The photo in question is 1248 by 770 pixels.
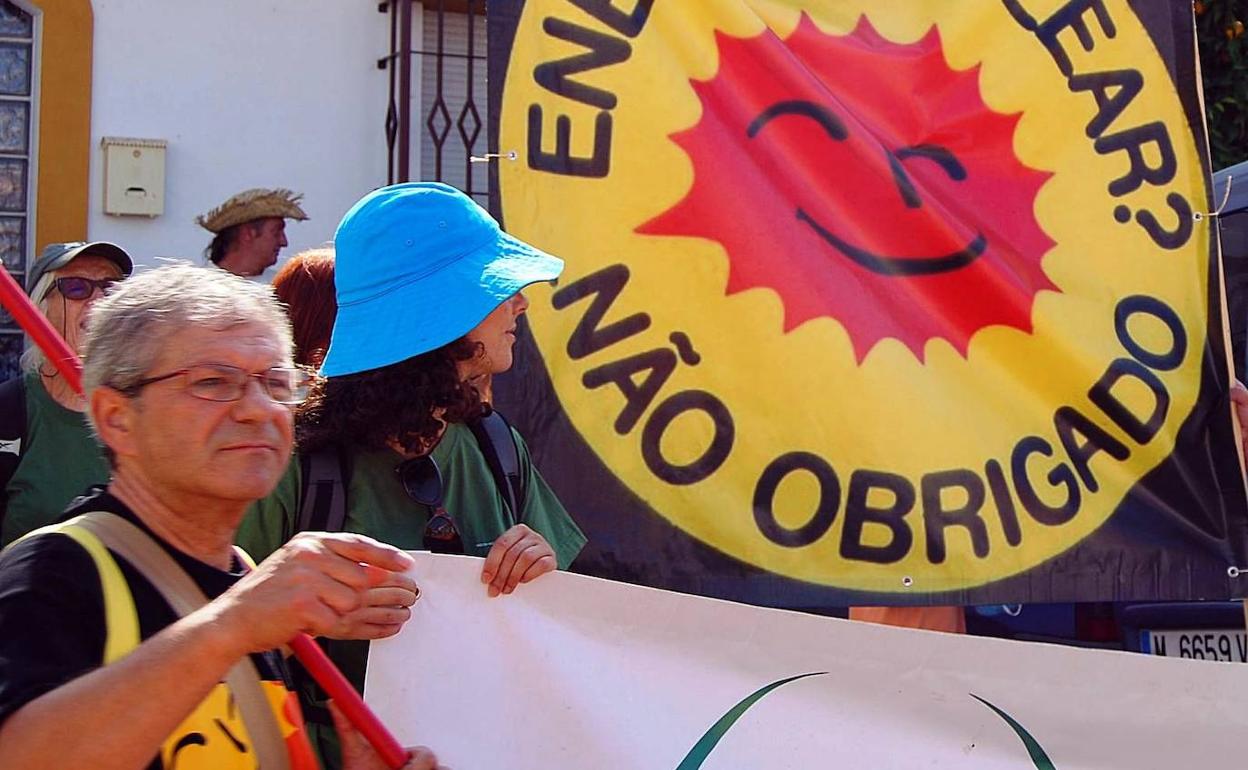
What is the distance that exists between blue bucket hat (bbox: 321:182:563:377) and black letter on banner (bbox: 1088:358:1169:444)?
1.43 m

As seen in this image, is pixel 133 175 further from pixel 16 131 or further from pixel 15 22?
pixel 15 22

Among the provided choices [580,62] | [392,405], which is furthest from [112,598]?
[580,62]

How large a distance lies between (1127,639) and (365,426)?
247cm

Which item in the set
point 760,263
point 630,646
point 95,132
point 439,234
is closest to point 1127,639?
point 760,263

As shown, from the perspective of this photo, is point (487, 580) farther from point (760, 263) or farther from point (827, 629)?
point (760, 263)

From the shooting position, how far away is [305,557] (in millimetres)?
1657

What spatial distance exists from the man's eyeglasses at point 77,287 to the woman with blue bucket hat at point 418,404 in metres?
1.38

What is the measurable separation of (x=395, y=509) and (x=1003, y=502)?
1476 millimetres

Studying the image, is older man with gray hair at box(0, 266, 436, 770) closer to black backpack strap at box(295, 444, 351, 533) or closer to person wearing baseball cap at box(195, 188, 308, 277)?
black backpack strap at box(295, 444, 351, 533)

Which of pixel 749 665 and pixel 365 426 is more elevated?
pixel 365 426

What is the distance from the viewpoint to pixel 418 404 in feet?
7.83

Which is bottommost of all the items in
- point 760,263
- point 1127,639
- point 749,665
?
point 1127,639

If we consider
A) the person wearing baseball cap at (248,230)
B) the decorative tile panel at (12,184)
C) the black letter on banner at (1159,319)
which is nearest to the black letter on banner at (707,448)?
the black letter on banner at (1159,319)

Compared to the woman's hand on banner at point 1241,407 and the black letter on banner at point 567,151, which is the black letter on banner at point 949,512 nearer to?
the woman's hand on banner at point 1241,407
